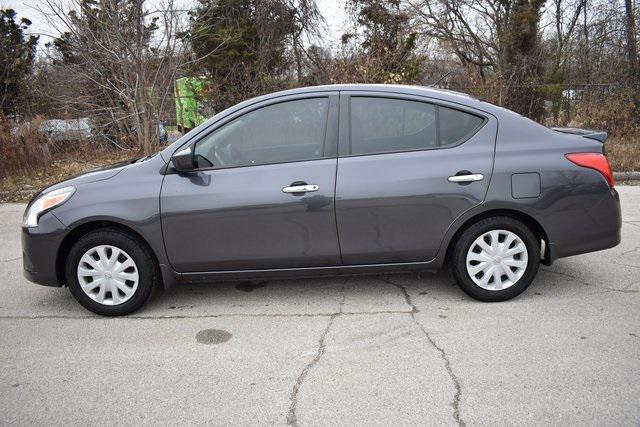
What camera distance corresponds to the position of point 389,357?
327 cm

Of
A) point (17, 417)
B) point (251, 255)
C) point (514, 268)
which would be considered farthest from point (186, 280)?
point (514, 268)

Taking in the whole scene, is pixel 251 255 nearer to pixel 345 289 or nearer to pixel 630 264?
pixel 345 289

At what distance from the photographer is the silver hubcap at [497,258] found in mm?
3930

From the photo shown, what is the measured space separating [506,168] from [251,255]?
2.00 m

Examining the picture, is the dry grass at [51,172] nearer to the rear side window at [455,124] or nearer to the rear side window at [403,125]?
the rear side window at [403,125]

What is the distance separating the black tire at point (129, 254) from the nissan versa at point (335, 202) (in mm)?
11

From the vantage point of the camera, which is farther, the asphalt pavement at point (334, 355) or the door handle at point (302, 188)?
the door handle at point (302, 188)

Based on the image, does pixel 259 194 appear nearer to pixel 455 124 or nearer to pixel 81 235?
pixel 81 235

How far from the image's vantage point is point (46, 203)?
4.01m

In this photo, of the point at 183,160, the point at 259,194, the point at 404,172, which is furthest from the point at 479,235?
the point at 183,160

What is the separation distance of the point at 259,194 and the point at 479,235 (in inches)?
65.8

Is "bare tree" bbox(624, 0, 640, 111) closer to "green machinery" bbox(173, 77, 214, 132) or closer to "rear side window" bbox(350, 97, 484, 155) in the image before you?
"rear side window" bbox(350, 97, 484, 155)

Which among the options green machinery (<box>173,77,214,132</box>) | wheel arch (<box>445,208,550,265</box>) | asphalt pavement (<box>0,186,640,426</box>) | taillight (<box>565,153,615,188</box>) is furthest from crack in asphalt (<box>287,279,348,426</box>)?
green machinery (<box>173,77,214,132</box>)

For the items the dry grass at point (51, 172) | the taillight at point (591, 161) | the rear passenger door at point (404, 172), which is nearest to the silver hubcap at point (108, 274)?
the rear passenger door at point (404, 172)
